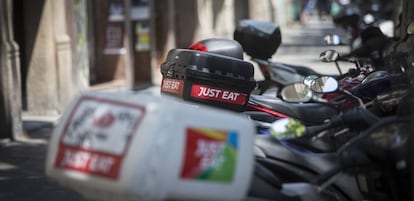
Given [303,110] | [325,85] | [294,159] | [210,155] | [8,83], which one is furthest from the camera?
[8,83]

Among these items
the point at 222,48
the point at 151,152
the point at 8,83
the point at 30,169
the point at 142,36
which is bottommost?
the point at 30,169

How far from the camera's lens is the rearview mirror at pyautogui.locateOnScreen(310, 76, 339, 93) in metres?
4.75

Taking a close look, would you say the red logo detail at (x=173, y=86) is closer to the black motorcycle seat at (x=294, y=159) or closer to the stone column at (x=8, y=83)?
the black motorcycle seat at (x=294, y=159)

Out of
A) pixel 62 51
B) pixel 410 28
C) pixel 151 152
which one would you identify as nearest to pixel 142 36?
pixel 62 51

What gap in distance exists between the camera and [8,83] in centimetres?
952

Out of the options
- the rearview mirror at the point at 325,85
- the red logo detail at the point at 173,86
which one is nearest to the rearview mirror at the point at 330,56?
the rearview mirror at the point at 325,85

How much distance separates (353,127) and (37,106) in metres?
7.89

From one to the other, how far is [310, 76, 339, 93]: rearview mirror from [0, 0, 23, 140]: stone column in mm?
Answer: 5300

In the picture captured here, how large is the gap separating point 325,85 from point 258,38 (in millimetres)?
3563

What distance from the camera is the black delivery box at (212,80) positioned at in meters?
5.19

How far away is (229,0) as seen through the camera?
81.7ft

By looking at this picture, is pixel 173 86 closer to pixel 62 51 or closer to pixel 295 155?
pixel 295 155

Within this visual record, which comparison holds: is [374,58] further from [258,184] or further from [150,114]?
[150,114]

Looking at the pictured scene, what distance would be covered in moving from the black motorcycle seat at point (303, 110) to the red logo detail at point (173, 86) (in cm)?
84
